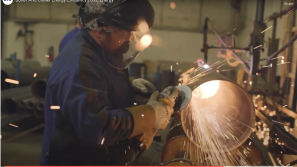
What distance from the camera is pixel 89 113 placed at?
37.9 inches

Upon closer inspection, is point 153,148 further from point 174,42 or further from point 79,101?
point 174,42

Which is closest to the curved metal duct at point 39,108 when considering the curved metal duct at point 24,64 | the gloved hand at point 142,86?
the curved metal duct at point 24,64

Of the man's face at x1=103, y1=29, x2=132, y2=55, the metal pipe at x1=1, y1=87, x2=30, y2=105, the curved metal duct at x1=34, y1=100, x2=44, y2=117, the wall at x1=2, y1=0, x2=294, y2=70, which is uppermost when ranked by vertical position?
the wall at x1=2, y1=0, x2=294, y2=70

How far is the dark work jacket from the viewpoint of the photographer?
97 cm

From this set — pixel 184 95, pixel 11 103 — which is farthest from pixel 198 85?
pixel 11 103

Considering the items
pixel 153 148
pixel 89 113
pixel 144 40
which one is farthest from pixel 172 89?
pixel 153 148

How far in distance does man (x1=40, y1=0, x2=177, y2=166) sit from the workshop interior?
0.15 m

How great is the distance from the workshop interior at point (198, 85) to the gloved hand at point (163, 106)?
0.25ft

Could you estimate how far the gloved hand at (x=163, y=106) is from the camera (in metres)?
1.13

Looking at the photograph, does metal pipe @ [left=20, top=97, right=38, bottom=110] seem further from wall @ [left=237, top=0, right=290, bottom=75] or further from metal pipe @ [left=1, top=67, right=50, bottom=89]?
wall @ [left=237, top=0, right=290, bottom=75]

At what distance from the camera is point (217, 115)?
66.8 inches

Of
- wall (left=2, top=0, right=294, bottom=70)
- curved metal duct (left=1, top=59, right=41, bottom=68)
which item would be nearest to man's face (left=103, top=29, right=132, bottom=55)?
wall (left=2, top=0, right=294, bottom=70)

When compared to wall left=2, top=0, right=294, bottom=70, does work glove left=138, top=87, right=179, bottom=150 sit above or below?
below

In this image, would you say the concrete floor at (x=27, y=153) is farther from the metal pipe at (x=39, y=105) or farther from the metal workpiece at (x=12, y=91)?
the metal workpiece at (x=12, y=91)
